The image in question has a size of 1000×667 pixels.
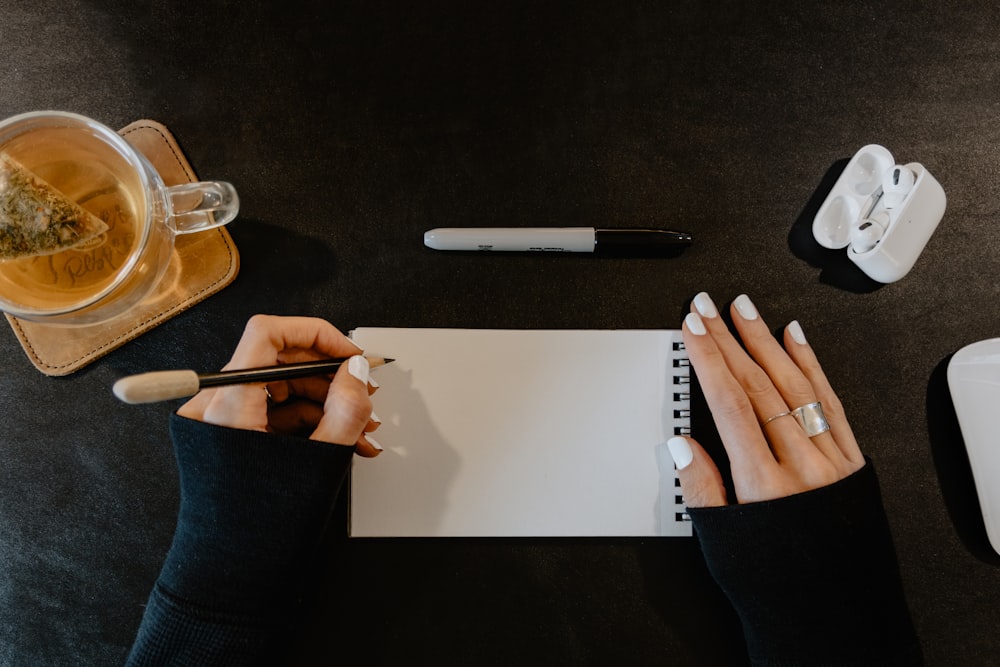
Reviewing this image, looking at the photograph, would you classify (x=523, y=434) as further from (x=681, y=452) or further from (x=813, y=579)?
(x=813, y=579)

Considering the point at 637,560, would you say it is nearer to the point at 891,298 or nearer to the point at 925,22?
the point at 891,298

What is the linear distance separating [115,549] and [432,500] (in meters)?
0.35

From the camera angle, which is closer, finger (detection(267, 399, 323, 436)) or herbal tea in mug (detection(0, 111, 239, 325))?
herbal tea in mug (detection(0, 111, 239, 325))

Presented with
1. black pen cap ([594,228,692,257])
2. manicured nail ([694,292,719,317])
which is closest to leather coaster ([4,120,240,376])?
black pen cap ([594,228,692,257])

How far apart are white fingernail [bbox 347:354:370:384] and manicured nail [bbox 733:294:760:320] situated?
0.40 m

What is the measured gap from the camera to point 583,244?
2.22ft

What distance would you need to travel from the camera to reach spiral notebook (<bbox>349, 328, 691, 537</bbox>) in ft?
2.24

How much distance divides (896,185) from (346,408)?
61 cm

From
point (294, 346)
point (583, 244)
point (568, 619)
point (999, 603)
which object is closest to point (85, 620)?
point (294, 346)

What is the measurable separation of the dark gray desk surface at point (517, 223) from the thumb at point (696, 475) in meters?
0.04

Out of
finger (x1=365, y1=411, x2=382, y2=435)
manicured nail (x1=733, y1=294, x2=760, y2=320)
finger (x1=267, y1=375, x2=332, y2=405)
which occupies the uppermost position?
manicured nail (x1=733, y1=294, x2=760, y2=320)

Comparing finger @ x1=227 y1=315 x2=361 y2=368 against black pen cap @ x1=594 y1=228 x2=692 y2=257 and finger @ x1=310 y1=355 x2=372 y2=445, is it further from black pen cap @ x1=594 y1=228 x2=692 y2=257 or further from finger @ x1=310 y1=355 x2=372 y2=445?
black pen cap @ x1=594 y1=228 x2=692 y2=257

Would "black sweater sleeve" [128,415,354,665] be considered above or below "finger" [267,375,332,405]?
below

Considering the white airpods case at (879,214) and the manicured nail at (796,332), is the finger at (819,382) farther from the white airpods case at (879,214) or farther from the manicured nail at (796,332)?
the white airpods case at (879,214)
